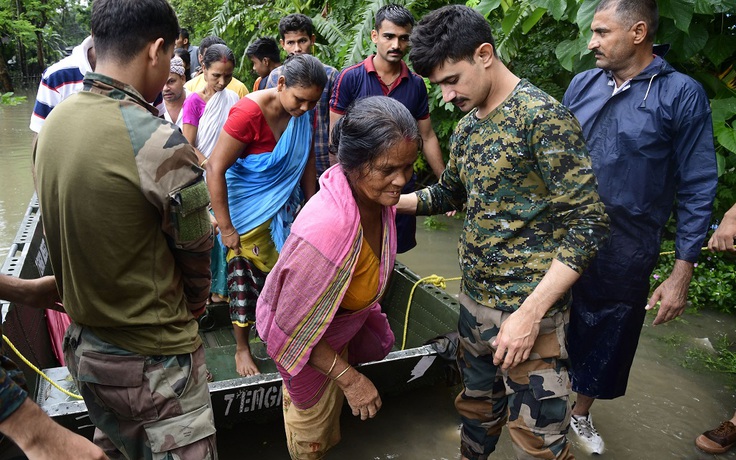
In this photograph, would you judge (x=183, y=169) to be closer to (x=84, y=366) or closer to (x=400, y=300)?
(x=84, y=366)

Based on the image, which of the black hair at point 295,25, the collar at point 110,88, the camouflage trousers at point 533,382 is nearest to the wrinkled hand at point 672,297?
the camouflage trousers at point 533,382

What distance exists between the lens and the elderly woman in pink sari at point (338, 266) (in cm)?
179

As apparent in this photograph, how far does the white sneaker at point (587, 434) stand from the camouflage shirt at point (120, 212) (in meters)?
2.21

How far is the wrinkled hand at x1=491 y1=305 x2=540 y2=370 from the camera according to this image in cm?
188

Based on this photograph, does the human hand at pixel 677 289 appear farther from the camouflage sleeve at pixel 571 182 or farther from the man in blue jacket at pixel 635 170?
the camouflage sleeve at pixel 571 182

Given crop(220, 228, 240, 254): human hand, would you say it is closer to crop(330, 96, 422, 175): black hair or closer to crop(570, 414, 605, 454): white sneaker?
crop(330, 96, 422, 175): black hair

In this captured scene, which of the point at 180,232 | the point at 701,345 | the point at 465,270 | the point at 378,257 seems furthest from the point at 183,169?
the point at 701,345

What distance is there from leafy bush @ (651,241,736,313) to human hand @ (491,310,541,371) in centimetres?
355

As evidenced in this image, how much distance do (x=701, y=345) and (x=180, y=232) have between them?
4024 mm

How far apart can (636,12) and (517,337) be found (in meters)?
1.52

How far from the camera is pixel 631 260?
260 cm

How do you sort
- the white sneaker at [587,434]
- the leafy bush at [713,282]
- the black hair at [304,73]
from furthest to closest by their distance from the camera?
the leafy bush at [713,282]
the white sneaker at [587,434]
the black hair at [304,73]

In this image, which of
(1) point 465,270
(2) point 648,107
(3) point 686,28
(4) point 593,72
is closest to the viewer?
(1) point 465,270

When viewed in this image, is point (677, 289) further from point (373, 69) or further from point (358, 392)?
point (373, 69)
